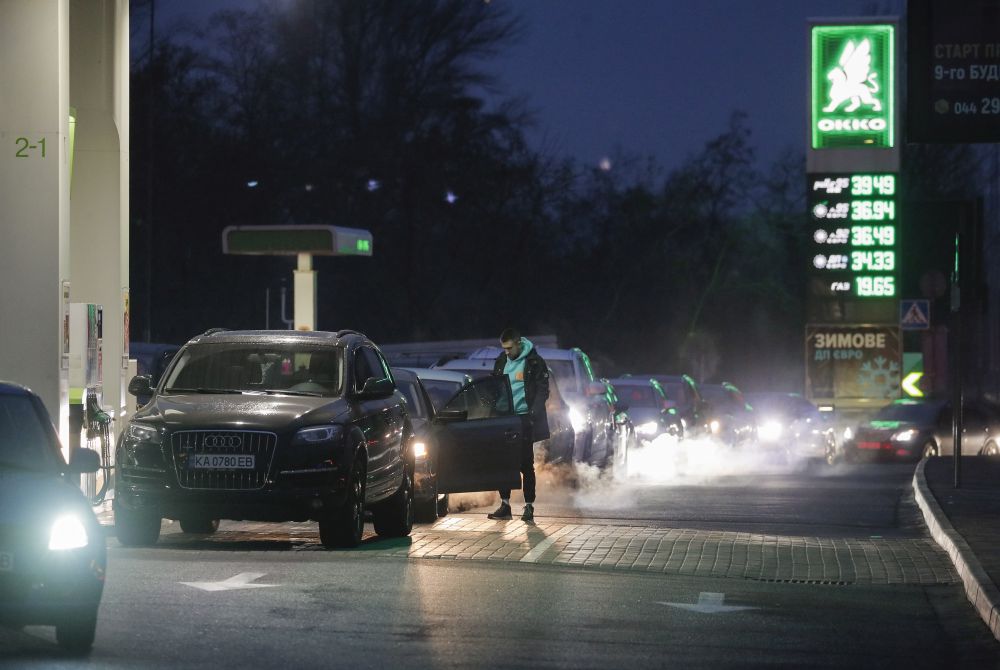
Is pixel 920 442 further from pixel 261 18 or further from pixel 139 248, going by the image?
pixel 139 248

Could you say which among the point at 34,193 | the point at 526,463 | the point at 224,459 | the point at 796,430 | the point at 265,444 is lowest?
the point at 796,430

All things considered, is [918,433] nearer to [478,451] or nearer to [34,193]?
[478,451]

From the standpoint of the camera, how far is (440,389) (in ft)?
67.5

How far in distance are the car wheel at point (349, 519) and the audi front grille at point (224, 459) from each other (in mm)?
632

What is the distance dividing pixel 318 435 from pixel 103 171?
7614mm

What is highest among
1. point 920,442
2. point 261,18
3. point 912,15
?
point 261,18

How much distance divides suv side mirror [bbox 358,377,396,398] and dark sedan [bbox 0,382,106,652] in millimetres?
5470

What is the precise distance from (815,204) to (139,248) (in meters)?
25.2

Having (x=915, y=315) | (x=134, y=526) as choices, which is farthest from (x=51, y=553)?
(x=915, y=315)

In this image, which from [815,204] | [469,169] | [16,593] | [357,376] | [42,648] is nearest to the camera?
[16,593]

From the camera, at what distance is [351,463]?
557 inches

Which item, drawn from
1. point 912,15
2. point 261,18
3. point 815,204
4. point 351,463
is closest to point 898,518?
point 912,15

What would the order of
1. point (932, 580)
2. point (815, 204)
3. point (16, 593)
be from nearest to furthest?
point (16, 593), point (932, 580), point (815, 204)

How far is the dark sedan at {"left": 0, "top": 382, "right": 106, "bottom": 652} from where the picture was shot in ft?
28.1
